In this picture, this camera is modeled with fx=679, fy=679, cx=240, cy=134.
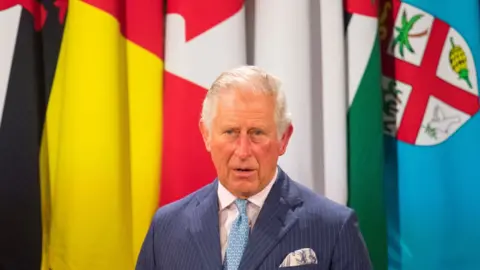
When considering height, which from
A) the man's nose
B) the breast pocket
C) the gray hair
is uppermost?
the gray hair

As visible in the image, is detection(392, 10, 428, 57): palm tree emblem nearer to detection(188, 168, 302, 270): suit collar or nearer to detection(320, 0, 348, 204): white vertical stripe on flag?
detection(320, 0, 348, 204): white vertical stripe on flag

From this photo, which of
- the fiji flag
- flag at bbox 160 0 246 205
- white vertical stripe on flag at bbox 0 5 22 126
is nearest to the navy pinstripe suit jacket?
flag at bbox 160 0 246 205

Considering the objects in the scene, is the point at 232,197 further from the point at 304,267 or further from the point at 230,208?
the point at 304,267

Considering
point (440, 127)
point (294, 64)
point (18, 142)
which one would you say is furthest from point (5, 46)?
point (440, 127)

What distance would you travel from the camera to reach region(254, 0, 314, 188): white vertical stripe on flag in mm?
1949

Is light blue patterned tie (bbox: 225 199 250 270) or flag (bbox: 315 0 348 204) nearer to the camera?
light blue patterned tie (bbox: 225 199 250 270)

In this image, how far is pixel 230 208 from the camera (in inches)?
55.8

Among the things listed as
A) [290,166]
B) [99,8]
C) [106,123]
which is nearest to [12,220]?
[106,123]

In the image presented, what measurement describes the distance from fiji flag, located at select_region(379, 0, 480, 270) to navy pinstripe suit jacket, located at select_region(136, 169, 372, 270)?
631mm

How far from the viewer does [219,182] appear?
1.43 m

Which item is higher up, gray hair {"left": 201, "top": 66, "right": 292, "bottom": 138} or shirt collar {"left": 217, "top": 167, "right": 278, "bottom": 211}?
gray hair {"left": 201, "top": 66, "right": 292, "bottom": 138}

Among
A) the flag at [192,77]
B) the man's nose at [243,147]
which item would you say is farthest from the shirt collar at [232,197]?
the flag at [192,77]

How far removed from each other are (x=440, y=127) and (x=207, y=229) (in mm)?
891

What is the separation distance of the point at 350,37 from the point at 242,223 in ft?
2.62
